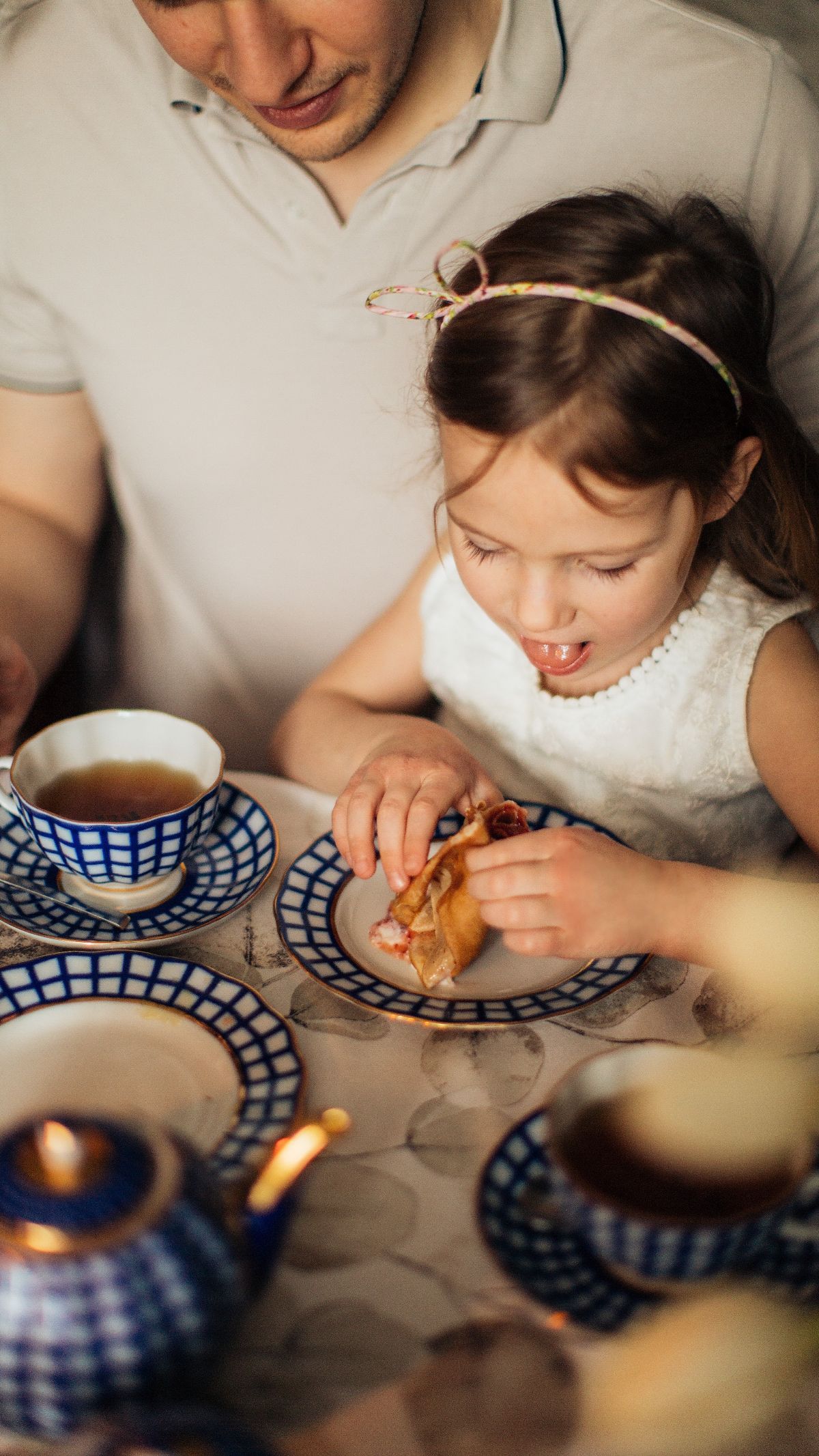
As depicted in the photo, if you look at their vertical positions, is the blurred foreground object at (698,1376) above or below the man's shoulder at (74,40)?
below

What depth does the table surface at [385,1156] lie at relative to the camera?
642mm

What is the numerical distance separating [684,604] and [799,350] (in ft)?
1.32

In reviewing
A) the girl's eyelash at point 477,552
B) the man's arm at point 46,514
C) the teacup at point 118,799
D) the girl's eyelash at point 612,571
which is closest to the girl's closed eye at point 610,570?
the girl's eyelash at point 612,571

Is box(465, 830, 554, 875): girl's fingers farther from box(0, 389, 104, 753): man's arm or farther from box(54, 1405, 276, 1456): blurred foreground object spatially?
box(0, 389, 104, 753): man's arm

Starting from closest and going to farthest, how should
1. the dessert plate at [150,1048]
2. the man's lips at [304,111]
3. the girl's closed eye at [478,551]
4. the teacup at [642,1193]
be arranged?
the teacup at [642,1193], the dessert plate at [150,1048], the girl's closed eye at [478,551], the man's lips at [304,111]

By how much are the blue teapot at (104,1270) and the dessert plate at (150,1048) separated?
187 millimetres

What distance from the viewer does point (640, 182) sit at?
144cm

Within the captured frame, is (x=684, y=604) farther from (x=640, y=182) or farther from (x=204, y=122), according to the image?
Result: (x=204, y=122)

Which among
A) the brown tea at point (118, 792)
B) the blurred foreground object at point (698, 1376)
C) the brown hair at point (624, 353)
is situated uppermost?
the brown hair at point (624, 353)

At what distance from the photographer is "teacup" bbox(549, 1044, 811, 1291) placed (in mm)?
605

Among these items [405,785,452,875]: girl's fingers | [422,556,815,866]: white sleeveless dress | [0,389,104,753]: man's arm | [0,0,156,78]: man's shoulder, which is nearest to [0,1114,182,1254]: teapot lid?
[405,785,452,875]: girl's fingers

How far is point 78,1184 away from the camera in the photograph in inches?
21.7

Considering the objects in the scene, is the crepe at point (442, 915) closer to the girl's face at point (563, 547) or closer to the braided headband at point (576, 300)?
the girl's face at point (563, 547)

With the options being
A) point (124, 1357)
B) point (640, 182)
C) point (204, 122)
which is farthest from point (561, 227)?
point (124, 1357)
